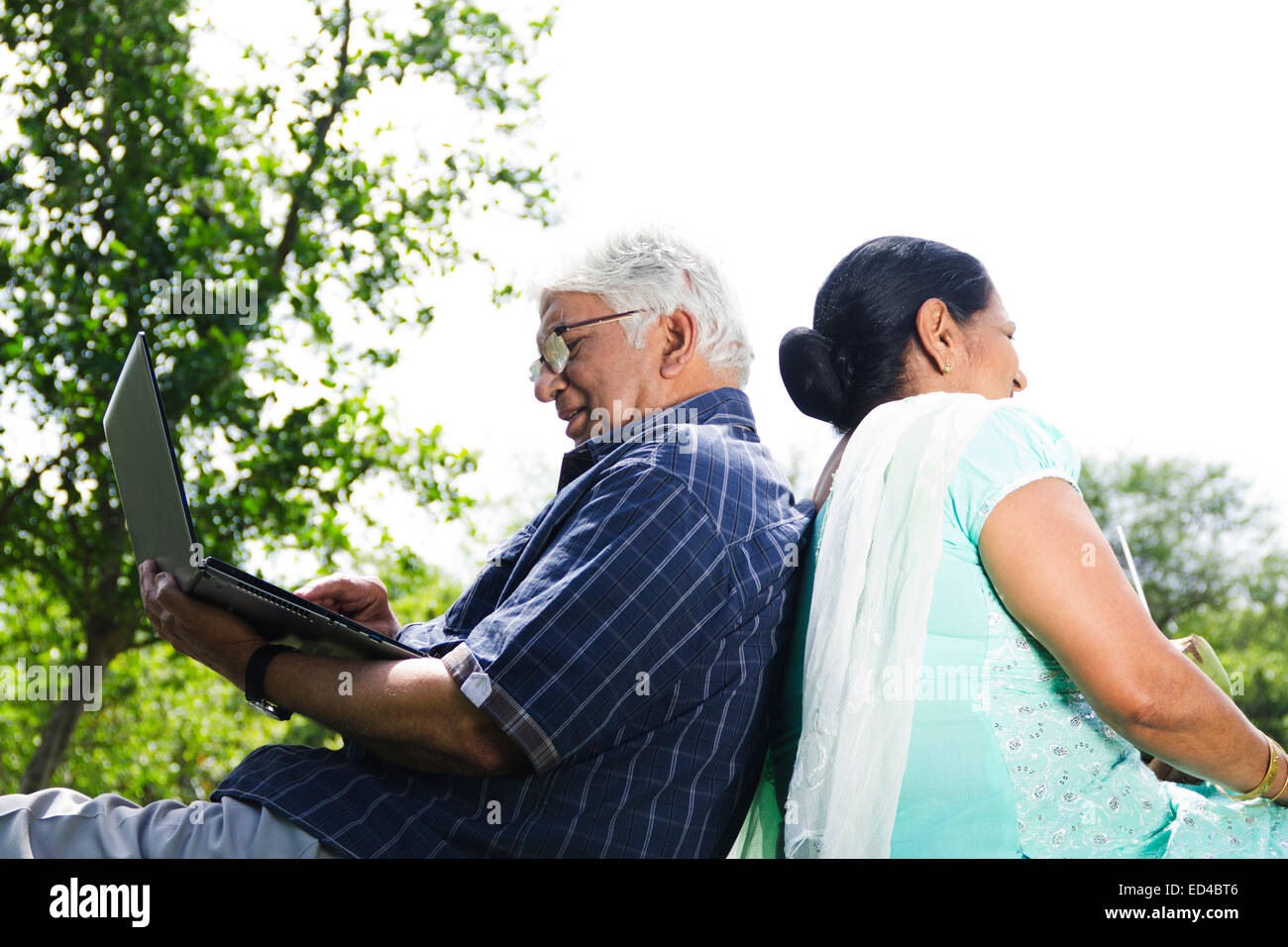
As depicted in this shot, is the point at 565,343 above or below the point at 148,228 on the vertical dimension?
below

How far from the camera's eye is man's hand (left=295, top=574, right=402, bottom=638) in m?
2.66

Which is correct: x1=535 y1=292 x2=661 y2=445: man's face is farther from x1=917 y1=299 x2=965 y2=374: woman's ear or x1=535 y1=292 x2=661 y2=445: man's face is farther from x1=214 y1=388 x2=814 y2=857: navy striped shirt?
x1=917 y1=299 x2=965 y2=374: woman's ear

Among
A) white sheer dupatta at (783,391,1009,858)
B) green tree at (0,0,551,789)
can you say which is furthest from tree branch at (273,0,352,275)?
white sheer dupatta at (783,391,1009,858)

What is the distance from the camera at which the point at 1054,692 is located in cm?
198

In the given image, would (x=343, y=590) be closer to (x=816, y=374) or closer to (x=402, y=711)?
(x=402, y=711)

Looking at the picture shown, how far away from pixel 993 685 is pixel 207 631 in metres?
1.45

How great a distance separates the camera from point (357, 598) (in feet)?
8.87

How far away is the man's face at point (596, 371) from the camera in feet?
8.21
